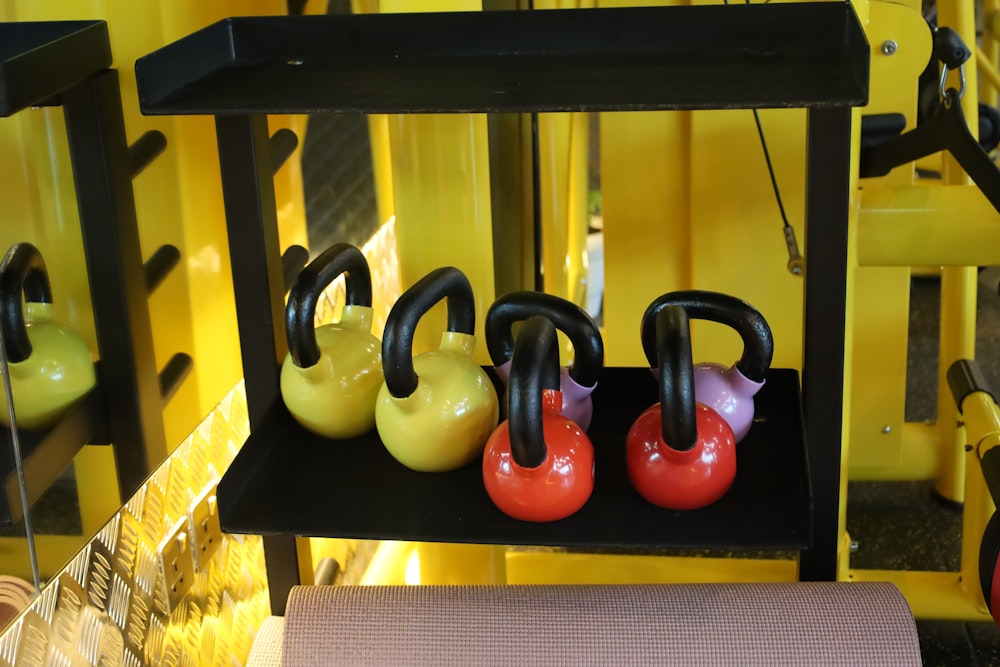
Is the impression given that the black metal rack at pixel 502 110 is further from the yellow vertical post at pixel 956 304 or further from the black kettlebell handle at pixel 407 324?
the yellow vertical post at pixel 956 304

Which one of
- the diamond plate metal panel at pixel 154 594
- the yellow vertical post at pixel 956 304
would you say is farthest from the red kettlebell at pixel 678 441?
the yellow vertical post at pixel 956 304

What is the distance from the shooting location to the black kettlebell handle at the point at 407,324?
36.7 inches

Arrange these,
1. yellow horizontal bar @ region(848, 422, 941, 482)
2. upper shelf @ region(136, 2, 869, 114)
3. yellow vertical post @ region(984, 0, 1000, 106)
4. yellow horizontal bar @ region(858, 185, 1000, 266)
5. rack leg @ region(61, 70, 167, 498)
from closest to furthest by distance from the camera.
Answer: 1. upper shelf @ region(136, 2, 869, 114)
2. rack leg @ region(61, 70, 167, 498)
3. yellow horizontal bar @ region(858, 185, 1000, 266)
4. yellow horizontal bar @ region(848, 422, 941, 482)
5. yellow vertical post @ region(984, 0, 1000, 106)

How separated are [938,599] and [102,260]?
127 centimetres

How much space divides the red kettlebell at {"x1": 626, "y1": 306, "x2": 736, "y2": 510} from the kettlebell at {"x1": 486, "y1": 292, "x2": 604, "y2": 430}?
0.24 ft

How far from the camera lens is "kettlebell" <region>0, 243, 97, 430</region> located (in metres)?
0.96

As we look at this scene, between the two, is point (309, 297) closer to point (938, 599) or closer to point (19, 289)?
point (19, 289)

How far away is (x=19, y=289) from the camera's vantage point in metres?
0.96

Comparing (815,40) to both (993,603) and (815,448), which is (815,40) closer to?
(815,448)

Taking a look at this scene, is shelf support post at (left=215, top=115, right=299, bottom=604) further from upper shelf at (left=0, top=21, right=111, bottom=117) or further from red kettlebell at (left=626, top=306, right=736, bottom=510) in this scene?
red kettlebell at (left=626, top=306, right=736, bottom=510)

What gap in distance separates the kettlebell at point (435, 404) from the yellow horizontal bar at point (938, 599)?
0.86 meters

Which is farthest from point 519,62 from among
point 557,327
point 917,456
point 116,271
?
point 917,456

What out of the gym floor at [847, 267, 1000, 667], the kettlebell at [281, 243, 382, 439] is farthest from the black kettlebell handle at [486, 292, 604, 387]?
the gym floor at [847, 267, 1000, 667]

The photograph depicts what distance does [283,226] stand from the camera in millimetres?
1578
